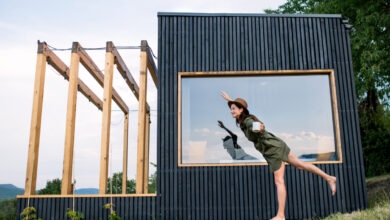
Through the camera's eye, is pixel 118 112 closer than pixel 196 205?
No

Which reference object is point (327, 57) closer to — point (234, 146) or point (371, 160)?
point (234, 146)

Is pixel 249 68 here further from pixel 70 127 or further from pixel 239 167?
pixel 70 127

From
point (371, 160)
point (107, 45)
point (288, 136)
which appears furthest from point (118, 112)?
point (371, 160)

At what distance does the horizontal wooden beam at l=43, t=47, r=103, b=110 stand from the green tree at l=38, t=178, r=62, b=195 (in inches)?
509

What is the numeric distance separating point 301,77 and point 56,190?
64.5 feet

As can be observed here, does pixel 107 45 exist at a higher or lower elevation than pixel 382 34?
lower

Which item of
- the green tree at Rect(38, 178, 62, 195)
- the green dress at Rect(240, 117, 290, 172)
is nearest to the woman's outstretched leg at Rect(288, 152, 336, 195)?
the green dress at Rect(240, 117, 290, 172)

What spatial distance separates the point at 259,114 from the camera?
754 cm

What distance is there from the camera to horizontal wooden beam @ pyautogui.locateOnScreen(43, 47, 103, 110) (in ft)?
27.2

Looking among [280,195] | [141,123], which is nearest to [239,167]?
[280,195]

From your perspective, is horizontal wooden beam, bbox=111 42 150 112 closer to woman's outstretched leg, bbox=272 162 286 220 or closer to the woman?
the woman

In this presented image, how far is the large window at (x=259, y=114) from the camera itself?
7.29 meters

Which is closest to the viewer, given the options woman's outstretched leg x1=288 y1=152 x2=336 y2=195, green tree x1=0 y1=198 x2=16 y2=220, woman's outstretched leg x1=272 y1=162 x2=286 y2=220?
woman's outstretched leg x1=272 y1=162 x2=286 y2=220

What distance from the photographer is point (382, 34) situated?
39.4ft
